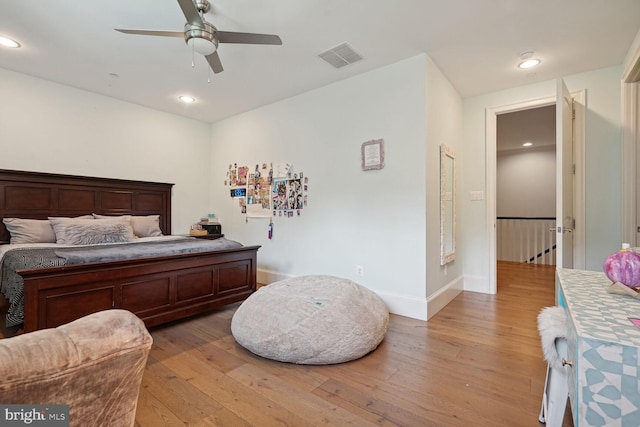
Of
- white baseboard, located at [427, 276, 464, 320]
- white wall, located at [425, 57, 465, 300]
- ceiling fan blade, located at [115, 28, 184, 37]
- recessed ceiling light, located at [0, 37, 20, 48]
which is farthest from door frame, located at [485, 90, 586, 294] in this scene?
recessed ceiling light, located at [0, 37, 20, 48]

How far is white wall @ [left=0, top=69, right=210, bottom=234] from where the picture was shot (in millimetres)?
3422

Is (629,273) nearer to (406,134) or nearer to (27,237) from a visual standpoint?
(406,134)

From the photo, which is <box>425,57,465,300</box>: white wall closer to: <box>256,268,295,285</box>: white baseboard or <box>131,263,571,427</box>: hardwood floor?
<box>131,263,571,427</box>: hardwood floor

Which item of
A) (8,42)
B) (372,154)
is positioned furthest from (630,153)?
(8,42)

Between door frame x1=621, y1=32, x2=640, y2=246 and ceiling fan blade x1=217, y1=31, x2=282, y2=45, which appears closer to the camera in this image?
ceiling fan blade x1=217, y1=31, x2=282, y2=45

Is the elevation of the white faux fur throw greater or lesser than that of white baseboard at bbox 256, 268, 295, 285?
greater

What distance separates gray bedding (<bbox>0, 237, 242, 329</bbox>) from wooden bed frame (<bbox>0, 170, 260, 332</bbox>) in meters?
0.07

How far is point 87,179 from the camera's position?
3.88 meters

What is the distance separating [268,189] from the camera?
4316mm

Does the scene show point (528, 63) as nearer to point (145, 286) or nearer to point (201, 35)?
point (201, 35)

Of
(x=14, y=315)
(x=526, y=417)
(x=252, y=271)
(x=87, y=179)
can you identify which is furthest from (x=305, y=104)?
(x=526, y=417)

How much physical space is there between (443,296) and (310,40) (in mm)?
2861

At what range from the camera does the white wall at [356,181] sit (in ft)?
9.89

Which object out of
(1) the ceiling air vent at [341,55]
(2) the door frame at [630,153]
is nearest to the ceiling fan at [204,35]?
(1) the ceiling air vent at [341,55]
